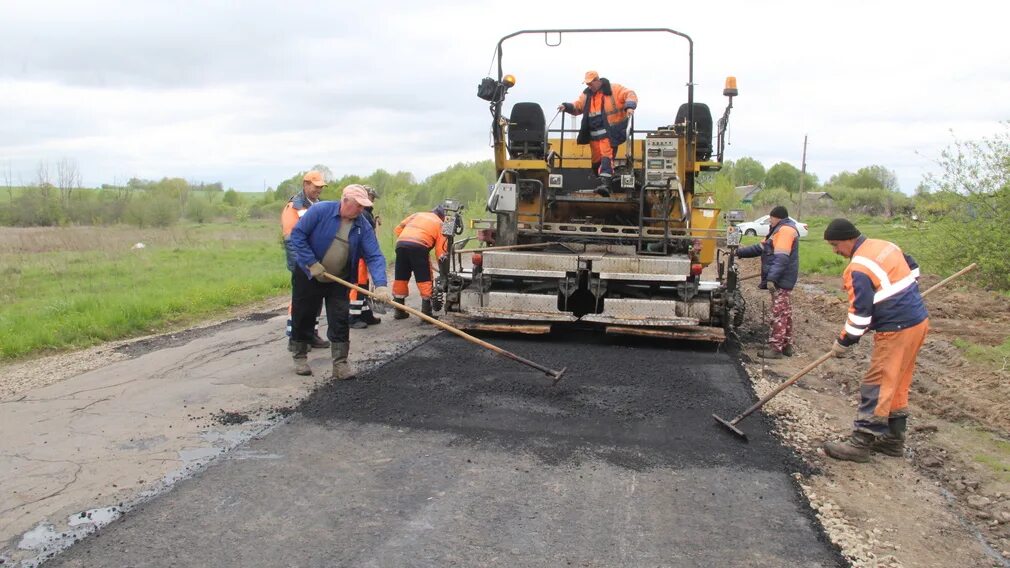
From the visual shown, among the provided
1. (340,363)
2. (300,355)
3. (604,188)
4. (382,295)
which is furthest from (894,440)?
(604,188)

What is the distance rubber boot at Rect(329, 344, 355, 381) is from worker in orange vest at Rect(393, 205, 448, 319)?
2.68 m

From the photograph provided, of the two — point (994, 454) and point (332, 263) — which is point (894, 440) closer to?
point (994, 454)

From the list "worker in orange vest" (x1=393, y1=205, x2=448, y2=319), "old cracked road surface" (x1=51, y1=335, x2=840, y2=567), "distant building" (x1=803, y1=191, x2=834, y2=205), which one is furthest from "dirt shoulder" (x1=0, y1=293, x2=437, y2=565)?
"distant building" (x1=803, y1=191, x2=834, y2=205)

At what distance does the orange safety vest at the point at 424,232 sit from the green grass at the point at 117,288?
3273 millimetres

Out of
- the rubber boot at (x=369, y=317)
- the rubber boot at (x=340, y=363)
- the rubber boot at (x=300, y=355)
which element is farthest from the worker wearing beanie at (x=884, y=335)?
the rubber boot at (x=369, y=317)

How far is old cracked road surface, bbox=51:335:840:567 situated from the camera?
3.05 meters

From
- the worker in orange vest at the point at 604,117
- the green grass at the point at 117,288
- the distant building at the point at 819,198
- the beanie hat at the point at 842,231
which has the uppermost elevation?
the worker in orange vest at the point at 604,117

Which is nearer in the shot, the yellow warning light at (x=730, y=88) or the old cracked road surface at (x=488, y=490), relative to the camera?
the old cracked road surface at (x=488, y=490)

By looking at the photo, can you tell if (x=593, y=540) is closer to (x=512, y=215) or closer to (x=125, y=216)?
(x=512, y=215)

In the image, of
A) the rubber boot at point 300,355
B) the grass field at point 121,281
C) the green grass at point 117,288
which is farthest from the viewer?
the grass field at point 121,281

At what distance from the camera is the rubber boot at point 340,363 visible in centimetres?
586

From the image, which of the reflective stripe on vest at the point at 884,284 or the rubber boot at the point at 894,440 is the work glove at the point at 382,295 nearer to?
the reflective stripe on vest at the point at 884,284

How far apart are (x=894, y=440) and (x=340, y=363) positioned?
3.96 meters

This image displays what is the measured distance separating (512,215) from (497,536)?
216 inches
